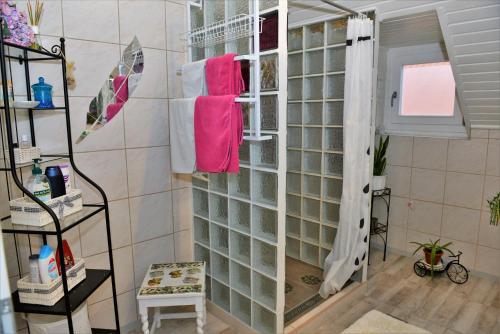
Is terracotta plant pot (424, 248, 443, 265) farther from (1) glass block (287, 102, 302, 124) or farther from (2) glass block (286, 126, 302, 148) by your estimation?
(1) glass block (287, 102, 302, 124)

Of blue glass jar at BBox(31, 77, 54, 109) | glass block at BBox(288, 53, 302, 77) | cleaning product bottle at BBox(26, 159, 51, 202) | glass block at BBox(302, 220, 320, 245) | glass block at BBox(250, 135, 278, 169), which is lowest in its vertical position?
glass block at BBox(302, 220, 320, 245)

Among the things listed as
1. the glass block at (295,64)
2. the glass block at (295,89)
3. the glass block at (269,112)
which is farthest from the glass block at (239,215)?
the glass block at (295,64)

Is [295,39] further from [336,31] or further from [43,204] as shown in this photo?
[43,204]

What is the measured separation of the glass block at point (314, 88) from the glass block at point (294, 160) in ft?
1.42

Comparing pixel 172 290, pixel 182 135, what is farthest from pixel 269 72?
pixel 172 290

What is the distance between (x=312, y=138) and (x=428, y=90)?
1040 mm

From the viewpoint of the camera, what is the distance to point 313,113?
2.52 metres

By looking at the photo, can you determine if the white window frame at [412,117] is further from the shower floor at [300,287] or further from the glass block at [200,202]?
the glass block at [200,202]

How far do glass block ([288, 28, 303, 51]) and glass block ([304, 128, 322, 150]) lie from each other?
0.60 metres

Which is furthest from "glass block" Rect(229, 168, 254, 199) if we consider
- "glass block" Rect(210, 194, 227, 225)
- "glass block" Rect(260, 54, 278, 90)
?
"glass block" Rect(260, 54, 278, 90)

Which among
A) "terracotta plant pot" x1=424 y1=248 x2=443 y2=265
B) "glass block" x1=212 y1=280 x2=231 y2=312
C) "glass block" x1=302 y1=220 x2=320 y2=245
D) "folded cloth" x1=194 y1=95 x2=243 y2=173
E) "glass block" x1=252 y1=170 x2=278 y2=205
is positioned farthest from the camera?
"glass block" x1=302 y1=220 x2=320 y2=245

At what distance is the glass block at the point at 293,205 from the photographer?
271 centimetres

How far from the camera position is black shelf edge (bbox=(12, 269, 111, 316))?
127 centimetres

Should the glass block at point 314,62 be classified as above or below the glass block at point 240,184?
above
